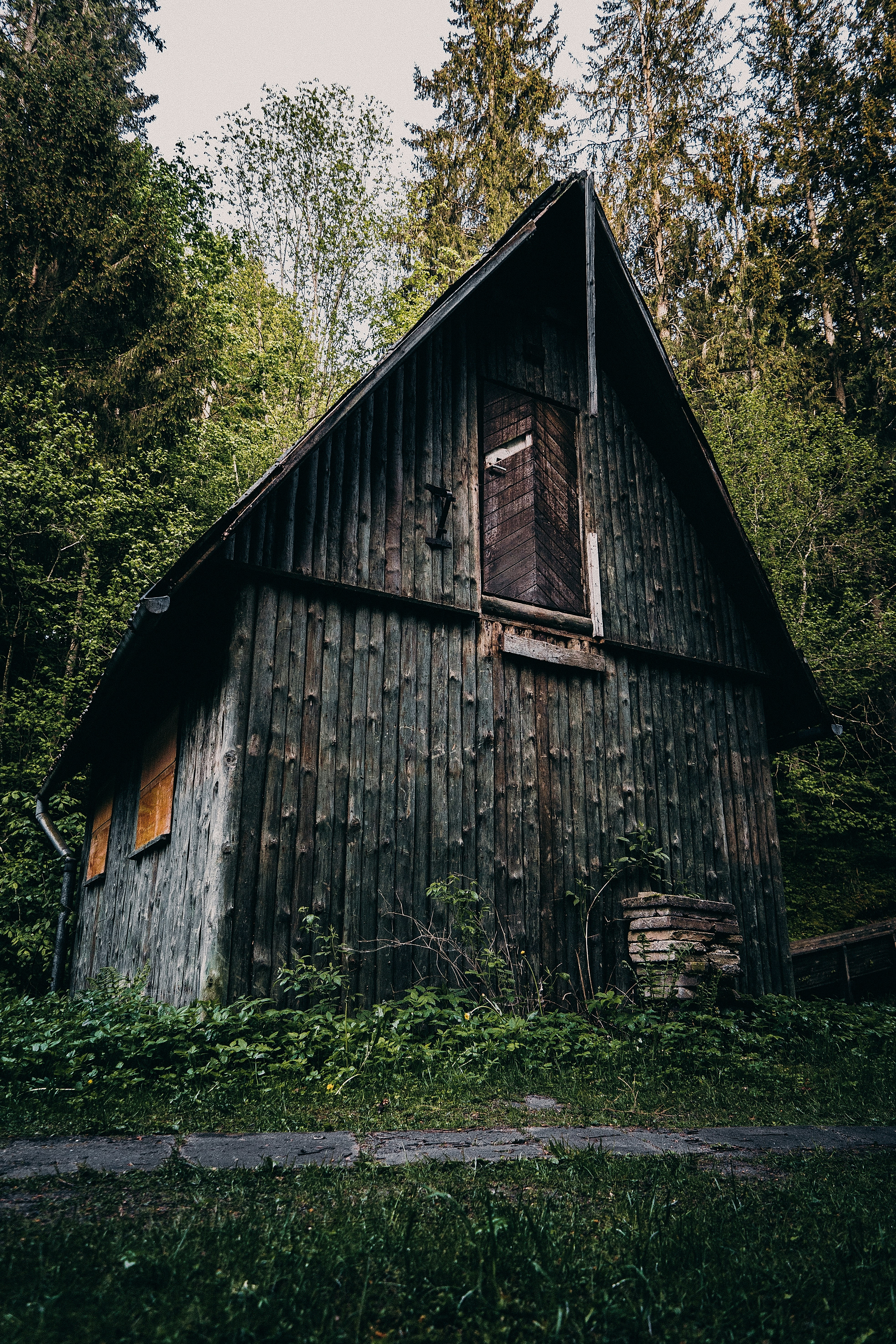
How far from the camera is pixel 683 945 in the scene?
22.3 ft

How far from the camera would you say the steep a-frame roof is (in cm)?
824

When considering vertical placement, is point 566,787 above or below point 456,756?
below

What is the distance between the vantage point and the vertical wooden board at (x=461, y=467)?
7.44 metres

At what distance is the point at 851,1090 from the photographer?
5.08 meters

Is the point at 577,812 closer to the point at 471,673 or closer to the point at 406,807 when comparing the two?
the point at 471,673

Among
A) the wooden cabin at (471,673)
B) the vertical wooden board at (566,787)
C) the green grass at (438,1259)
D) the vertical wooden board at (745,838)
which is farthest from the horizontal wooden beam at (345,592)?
the green grass at (438,1259)

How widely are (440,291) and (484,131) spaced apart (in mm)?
4399

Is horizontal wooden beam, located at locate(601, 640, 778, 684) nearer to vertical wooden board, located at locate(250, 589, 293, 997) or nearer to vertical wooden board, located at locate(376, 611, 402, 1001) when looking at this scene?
vertical wooden board, located at locate(376, 611, 402, 1001)

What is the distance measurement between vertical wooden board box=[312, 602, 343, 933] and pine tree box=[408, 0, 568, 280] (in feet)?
59.1

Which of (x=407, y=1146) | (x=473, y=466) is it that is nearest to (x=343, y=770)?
(x=473, y=466)

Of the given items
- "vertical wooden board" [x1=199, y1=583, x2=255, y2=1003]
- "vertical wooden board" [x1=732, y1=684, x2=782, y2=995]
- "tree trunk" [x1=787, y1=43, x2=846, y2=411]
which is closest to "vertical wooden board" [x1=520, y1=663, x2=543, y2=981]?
"vertical wooden board" [x1=199, y1=583, x2=255, y2=1003]

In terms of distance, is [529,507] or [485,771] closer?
[485,771]

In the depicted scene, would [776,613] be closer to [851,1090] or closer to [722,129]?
[851,1090]

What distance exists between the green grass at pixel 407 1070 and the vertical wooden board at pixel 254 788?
36cm
